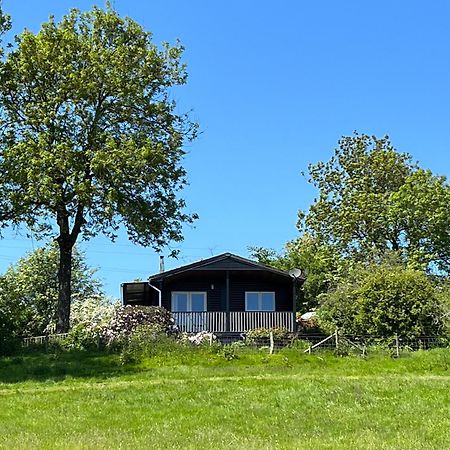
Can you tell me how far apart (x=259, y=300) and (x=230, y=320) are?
404cm

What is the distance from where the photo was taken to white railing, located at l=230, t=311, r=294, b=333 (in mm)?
33812

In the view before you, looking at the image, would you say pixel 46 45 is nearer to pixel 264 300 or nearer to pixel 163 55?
pixel 163 55

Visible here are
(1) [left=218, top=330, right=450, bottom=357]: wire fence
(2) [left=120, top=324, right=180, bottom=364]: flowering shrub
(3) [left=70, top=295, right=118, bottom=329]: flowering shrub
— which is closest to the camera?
(2) [left=120, top=324, right=180, bottom=364]: flowering shrub

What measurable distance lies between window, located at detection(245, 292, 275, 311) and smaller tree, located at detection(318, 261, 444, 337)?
20.5ft

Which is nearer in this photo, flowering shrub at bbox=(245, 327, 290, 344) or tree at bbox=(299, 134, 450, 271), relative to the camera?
flowering shrub at bbox=(245, 327, 290, 344)

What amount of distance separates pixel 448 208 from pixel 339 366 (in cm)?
2203

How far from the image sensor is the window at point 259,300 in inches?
1474

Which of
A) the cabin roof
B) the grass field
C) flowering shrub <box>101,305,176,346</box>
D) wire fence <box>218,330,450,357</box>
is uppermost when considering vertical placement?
the cabin roof

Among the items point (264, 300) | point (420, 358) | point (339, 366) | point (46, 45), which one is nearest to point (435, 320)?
point (420, 358)

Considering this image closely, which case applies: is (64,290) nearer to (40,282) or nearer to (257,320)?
(257,320)

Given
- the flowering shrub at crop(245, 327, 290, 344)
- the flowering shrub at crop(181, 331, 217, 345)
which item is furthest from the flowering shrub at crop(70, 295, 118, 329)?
the flowering shrub at crop(181, 331, 217, 345)

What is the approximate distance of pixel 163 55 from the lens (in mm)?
36250

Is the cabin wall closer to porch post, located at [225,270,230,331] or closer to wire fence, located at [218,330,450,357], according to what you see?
porch post, located at [225,270,230,331]

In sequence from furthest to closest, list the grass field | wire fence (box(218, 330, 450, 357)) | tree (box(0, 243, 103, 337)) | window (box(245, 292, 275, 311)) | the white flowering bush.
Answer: tree (box(0, 243, 103, 337)) < window (box(245, 292, 275, 311)) < the white flowering bush < wire fence (box(218, 330, 450, 357)) < the grass field
